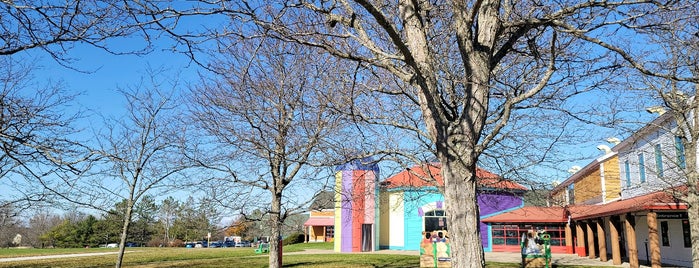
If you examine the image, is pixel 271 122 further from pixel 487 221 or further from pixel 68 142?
pixel 487 221

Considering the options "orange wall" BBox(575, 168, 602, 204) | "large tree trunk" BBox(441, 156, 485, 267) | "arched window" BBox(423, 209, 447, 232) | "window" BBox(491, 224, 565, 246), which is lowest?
"window" BBox(491, 224, 565, 246)

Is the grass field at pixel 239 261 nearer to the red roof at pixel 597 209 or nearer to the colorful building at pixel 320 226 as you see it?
the red roof at pixel 597 209

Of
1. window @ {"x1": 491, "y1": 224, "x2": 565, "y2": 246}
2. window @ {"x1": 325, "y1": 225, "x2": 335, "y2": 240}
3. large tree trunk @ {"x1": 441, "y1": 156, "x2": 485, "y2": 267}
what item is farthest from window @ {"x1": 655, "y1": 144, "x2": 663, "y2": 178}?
window @ {"x1": 325, "y1": 225, "x2": 335, "y2": 240}

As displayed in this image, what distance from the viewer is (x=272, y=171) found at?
37.4ft

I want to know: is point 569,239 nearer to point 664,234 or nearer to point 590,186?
point 590,186

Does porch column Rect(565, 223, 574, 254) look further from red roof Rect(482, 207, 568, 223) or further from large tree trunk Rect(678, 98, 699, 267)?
large tree trunk Rect(678, 98, 699, 267)

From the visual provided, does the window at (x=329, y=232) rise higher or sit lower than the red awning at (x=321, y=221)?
lower

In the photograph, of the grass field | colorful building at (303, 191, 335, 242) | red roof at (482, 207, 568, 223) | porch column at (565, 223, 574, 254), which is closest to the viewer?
the grass field

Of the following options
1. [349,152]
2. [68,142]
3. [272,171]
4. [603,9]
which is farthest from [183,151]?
[603,9]

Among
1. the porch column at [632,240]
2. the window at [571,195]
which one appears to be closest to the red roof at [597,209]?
the window at [571,195]

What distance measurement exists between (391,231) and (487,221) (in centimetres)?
700

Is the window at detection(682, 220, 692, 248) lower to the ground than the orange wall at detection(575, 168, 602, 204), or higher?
lower

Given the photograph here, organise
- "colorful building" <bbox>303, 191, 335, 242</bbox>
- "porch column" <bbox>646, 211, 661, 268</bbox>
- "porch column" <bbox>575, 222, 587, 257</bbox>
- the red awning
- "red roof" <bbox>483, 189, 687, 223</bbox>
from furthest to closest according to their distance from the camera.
→ "colorful building" <bbox>303, 191, 335, 242</bbox> < the red awning < "porch column" <bbox>575, 222, 587, 257</bbox> < "porch column" <bbox>646, 211, 661, 268</bbox> < "red roof" <bbox>483, 189, 687, 223</bbox>

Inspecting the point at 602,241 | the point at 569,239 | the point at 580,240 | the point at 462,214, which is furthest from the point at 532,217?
the point at 462,214
